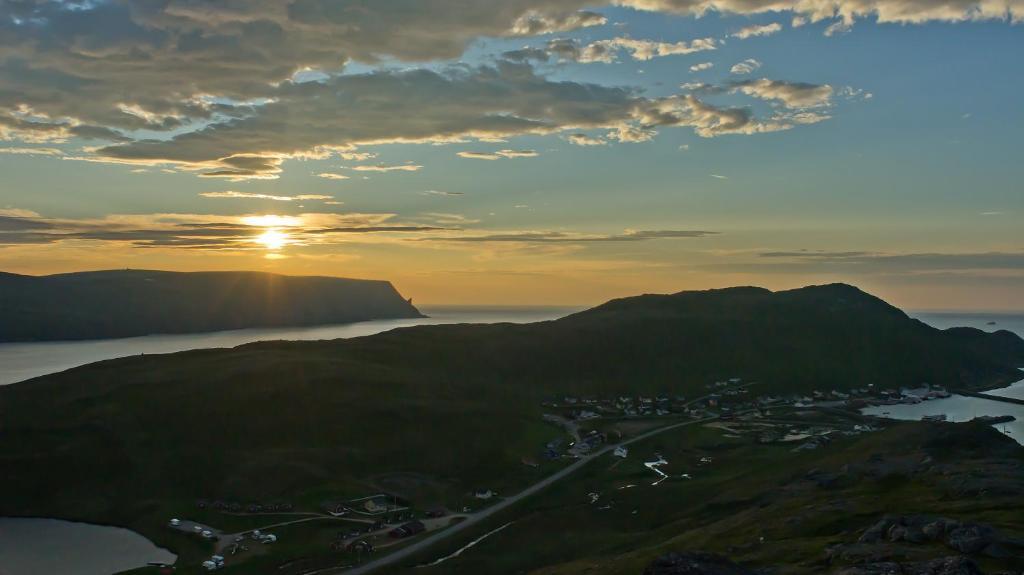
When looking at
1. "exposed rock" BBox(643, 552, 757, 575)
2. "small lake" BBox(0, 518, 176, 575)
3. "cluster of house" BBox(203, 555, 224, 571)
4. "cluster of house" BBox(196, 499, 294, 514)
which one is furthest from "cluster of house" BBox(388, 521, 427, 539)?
"exposed rock" BBox(643, 552, 757, 575)

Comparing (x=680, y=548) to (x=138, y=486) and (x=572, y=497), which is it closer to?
(x=572, y=497)

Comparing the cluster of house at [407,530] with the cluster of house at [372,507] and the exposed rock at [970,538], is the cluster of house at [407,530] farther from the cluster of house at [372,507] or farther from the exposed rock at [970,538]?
the exposed rock at [970,538]

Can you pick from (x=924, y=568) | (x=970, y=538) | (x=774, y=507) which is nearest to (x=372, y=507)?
(x=774, y=507)

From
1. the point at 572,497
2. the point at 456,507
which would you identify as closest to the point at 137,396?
the point at 456,507

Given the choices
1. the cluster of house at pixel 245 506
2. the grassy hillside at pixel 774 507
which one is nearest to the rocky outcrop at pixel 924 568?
the grassy hillside at pixel 774 507

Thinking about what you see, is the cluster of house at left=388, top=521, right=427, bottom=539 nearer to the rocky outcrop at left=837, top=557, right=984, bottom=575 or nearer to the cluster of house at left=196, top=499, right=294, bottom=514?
the cluster of house at left=196, top=499, right=294, bottom=514

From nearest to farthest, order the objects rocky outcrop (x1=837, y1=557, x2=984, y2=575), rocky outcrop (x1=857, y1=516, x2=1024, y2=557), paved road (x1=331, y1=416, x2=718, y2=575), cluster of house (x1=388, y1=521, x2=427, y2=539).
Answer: rocky outcrop (x1=837, y1=557, x2=984, y2=575)
rocky outcrop (x1=857, y1=516, x2=1024, y2=557)
paved road (x1=331, y1=416, x2=718, y2=575)
cluster of house (x1=388, y1=521, x2=427, y2=539)

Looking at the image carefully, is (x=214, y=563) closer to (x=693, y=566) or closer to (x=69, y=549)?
(x=69, y=549)
